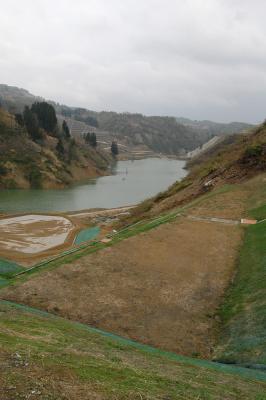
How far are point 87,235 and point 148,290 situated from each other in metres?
21.5

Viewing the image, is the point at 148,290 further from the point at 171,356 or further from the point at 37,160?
the point at 37,160

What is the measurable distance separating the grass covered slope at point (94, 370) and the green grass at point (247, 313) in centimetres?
140

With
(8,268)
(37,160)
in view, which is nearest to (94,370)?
(8,268)

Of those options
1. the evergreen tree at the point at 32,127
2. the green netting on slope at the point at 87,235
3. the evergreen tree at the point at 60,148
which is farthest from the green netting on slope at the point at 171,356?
the evergreen tree at the point at 60,148

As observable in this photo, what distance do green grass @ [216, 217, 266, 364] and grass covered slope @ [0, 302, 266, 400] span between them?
1398mm

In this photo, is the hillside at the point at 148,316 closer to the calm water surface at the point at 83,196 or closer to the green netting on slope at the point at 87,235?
the green netting on slope at the point at 87,235

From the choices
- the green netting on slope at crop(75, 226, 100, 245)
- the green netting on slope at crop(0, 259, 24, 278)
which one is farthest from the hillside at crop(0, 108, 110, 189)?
the green netting on slope at crop(0, 259, 24, 278)

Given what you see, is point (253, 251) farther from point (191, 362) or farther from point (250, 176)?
point (250, 176)

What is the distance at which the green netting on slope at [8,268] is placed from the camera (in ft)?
77.9

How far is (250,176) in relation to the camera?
125ft

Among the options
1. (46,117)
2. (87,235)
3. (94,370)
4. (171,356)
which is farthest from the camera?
(46,117)

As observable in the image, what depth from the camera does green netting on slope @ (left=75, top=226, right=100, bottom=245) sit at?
37.1 meters

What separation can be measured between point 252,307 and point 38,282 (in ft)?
32.5

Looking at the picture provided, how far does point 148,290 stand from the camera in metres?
18.5
